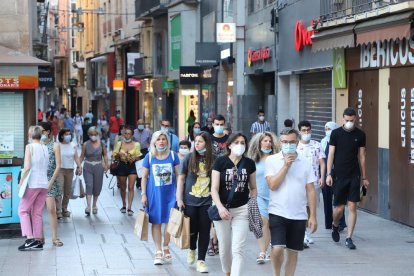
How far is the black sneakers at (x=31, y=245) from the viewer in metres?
12.5

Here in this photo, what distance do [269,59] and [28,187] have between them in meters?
13.6

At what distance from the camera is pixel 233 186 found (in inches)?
380

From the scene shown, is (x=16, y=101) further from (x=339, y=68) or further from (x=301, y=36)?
(x=301, y=36)

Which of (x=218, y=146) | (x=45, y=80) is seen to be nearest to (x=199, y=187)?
(x=218, y=146)

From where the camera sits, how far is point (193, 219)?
10898 millimetres

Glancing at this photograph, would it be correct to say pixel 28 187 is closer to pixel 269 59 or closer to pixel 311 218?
pixel 311 218

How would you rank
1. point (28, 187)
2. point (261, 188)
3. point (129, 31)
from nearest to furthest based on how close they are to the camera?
point (261, 188) → point (28, 187) → point (129, 31)

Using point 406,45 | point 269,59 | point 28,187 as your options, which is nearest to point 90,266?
point 28,187

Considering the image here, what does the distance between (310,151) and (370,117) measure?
12.1 ft

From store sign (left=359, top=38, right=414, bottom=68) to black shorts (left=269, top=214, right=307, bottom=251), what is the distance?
560 centimetres

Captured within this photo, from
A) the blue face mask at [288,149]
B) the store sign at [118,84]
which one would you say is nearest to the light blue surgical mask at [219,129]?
the blue face mask at [288,149]

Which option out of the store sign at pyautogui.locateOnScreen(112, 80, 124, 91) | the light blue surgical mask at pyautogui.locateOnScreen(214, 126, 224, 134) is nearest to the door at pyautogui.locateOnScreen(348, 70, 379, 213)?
the light blue surgical mask at pyautogui.locateOnScreen(214, 126, 224, 134)

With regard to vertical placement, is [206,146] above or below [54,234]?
above

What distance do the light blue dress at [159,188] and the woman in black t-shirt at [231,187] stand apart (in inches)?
76.1
